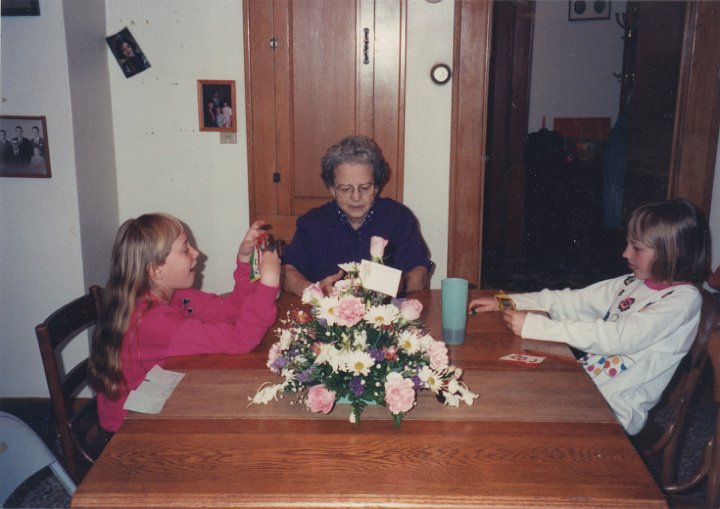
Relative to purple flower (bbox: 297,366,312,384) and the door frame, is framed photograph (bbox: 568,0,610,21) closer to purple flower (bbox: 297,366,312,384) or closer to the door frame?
the door frame

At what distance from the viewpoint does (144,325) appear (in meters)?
1.57

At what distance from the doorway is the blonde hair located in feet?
9.83

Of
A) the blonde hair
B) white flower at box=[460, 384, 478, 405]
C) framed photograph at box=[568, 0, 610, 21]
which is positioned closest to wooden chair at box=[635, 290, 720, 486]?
the blonde hair

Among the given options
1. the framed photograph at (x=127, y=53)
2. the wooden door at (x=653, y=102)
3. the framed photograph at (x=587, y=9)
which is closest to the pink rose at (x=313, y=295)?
the framed photograph at (x=127, y=53)

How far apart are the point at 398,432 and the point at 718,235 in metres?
2.36

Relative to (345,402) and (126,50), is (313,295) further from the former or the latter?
(126,50)

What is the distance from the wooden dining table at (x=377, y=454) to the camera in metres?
0.98

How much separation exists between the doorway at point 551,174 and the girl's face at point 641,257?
9.66ft

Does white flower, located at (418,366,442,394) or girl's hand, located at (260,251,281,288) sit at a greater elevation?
girl's hand, located at (260,251,281,288)

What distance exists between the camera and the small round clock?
2.89 metres

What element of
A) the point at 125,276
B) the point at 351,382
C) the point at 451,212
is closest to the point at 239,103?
the point at 451,212

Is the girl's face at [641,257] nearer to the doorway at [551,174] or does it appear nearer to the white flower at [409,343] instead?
the white flower at [409,343]

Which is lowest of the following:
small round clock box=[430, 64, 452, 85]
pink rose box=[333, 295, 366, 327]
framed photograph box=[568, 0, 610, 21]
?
pink rose box=[333, 295, 366, 327]

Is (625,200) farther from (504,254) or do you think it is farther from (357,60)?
(357,60)
